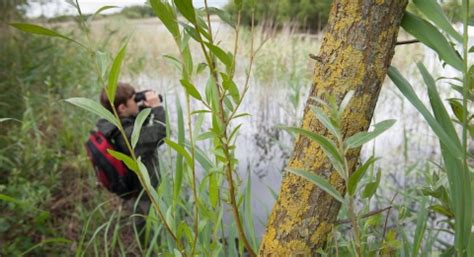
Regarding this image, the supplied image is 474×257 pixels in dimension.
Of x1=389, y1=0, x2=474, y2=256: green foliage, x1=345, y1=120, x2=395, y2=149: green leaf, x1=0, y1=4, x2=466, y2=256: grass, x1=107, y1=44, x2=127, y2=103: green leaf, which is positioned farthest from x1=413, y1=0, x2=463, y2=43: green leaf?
x1=0, y1=4, x2=466, y2=256: grass

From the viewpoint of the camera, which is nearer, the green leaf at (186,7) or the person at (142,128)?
the green leaf at (186,7)

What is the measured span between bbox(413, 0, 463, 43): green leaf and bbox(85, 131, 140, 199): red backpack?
60.4 inches

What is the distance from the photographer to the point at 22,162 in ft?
7.22

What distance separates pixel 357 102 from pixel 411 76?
3272 millimetres

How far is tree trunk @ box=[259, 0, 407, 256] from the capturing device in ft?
1.58

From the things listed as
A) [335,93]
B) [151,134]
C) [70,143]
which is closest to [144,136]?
[151,134]

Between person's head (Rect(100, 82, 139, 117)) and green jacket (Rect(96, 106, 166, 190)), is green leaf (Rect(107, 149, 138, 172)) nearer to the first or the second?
green jacket (Rect(96, 106, 166, 190))

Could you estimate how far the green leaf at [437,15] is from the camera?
43 cm

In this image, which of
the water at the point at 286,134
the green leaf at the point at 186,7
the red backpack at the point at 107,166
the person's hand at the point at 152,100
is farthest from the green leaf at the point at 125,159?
the water at the point at 286,134

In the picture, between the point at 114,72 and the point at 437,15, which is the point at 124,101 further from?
the point at 437,15

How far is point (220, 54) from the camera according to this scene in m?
0.45

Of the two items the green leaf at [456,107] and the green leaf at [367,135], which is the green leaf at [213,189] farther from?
the green leaf at [456,107]

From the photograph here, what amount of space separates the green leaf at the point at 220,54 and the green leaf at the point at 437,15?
0.20m

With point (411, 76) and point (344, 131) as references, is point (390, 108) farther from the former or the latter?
point (344, 131)
